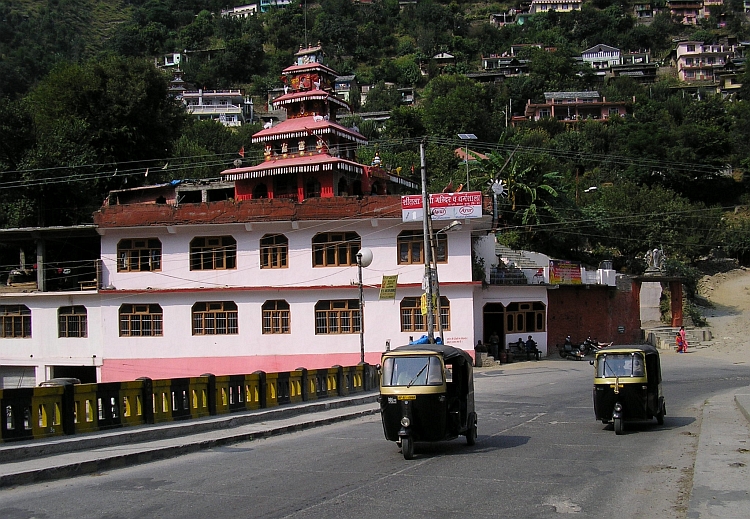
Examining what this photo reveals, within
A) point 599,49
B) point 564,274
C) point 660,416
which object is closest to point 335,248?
point 564,274

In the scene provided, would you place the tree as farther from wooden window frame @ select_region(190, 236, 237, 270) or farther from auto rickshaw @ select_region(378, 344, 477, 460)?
auto rickshaw @ select_region(378, 344, 477, 460)

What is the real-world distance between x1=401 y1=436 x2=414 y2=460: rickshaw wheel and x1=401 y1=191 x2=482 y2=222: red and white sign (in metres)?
25.2

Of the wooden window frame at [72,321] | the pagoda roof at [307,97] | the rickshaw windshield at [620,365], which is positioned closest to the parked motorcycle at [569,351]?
the pagoda roof at [307,97]

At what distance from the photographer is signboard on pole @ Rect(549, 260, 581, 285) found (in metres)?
45.0

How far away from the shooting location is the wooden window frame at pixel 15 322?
146ft

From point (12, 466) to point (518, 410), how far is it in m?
14.5

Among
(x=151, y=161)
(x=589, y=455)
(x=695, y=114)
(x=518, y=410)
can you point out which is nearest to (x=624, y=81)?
(x=695, y=114)

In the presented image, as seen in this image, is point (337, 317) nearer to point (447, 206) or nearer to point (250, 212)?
point (250, 212)

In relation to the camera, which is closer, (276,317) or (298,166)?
(276,317)

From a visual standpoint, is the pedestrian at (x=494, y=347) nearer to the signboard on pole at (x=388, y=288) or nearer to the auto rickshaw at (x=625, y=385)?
the signboard on pole at (x=388, y=288)

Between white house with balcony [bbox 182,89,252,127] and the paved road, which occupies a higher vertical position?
white house with balcony [bbox 182,89,252,127]

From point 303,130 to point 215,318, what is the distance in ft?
42.2

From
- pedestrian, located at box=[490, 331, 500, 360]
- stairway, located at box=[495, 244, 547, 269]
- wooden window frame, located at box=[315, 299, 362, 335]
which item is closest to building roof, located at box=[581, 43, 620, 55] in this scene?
stairway, located at box=[495, 244, 547, 269]

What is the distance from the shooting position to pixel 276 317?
42.9m
